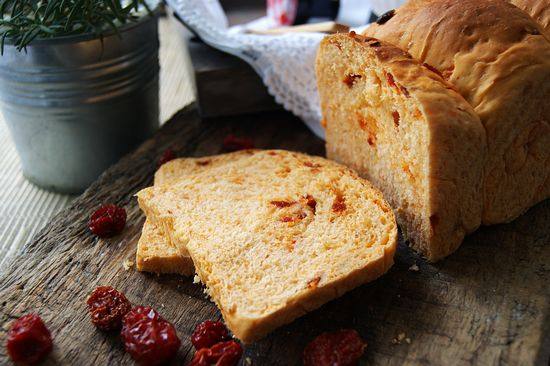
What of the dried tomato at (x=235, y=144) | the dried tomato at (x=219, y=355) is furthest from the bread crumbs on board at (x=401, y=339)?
the dried tomato at (x=235, y=144)

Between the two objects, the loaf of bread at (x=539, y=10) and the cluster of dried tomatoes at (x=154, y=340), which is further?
the loaf of bread at (x=539, y=10)

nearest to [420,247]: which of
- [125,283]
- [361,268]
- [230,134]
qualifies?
[361,268]

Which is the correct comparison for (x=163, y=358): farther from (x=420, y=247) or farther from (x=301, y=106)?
(x=301, y=106)

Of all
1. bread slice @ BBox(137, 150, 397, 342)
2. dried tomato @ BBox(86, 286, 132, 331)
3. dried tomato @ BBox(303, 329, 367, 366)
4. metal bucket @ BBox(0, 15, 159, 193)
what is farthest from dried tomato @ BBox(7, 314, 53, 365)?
metal bucket @ BBox(0, 15, 159, 193)

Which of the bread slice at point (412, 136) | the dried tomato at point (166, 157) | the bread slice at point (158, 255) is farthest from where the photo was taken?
the dried tomato at point (166, 157)

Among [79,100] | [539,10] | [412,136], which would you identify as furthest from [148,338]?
[539,10]

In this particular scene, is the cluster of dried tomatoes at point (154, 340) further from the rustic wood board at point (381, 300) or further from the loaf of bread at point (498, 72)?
the loaf of bread at point (498, 72)

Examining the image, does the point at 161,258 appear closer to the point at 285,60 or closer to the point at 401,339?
the point at 401,339
